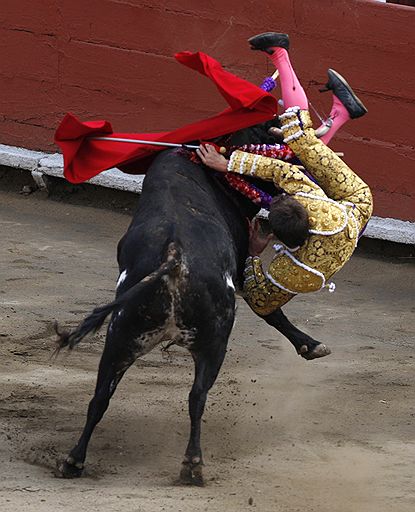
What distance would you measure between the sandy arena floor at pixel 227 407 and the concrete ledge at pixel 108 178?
216 mm

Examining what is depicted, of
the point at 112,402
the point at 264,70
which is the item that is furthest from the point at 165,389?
the point at 264,70

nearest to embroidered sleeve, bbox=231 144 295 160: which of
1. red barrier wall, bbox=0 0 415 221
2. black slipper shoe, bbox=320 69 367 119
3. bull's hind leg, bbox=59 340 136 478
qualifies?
black slipper shoe, bbox=320 69 367 119

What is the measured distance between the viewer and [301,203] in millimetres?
4016

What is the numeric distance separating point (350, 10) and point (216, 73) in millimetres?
2527

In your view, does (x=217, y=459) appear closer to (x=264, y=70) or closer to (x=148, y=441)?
(x=148, y=441)

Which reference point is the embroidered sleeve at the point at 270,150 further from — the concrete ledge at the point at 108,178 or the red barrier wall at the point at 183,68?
the red barrier wall at the point at 183,68

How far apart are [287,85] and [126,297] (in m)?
1.12

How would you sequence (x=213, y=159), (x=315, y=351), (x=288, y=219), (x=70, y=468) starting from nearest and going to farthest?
1. (x=70, y=468)
2. (x=288, y=219)
3. (x=213, y=159)
4. (x=315, y=351)

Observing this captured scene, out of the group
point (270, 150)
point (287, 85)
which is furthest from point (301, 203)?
point (287, 85)

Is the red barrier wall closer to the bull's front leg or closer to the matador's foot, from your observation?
the bull's front leg

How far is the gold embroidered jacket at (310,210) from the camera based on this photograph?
4.06m

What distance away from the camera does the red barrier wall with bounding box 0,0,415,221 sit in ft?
22.3

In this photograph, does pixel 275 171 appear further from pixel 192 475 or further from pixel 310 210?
pixel 192 475

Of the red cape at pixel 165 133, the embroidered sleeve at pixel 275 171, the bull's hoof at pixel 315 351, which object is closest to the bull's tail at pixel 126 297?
the embroidered sleeve at pixel 275 171
